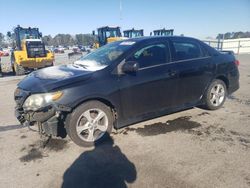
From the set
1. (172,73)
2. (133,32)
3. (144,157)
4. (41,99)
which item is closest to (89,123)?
(41,99)

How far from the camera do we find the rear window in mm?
→ 4621

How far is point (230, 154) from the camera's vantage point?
347 centimetres

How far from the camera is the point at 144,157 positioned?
3469 millimetres

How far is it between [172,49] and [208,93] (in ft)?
4.69

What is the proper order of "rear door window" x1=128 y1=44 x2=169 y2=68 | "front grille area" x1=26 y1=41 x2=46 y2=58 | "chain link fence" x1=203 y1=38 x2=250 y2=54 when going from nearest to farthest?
"rear door window" x1=128 y1=44 x2=169 y2=68 < "front grille area" x1=26 y1=41 x2=46 y2=58 < "chain link fence" x1=203 y1=38 x2=250 y2=54

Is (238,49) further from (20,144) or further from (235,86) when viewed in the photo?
(20,144)

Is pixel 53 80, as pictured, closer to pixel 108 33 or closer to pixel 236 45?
pixel 108 33

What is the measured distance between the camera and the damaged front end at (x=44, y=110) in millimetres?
3510

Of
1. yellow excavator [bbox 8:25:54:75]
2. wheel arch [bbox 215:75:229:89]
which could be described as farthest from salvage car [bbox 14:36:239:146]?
yellow excavator [bbox 8:25:54:75]

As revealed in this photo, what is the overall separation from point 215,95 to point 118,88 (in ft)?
8.72

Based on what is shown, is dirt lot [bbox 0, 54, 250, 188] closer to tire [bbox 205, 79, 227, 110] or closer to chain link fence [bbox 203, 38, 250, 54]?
tire [bbox 205, 79, 227, 110]

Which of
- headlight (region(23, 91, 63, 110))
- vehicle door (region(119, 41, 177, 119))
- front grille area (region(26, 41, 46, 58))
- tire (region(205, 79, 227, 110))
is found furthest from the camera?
front grille area (region(26, 41, 46, 58))

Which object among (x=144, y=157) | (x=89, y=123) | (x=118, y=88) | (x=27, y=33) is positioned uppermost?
(x=27, y=33)

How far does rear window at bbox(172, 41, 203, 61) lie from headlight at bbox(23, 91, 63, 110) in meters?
2.41
